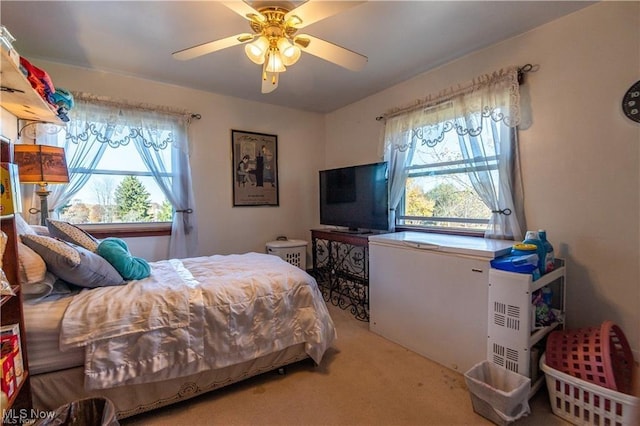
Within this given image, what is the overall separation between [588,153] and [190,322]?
2.69 meters

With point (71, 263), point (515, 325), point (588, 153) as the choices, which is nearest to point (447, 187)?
point (588, 153)

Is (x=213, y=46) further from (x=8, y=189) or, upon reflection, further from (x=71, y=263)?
(x=71, y=263)

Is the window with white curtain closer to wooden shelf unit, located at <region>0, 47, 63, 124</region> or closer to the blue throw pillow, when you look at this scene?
the blue throw pillow

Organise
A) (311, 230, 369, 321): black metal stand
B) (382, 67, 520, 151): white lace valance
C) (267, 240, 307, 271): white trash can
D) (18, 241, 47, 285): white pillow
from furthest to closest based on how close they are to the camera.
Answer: (267, 240, 307, 271): white trash can < (311, 230, 369, 321): black metal stand < (382, 67, 520, 151): white lace valance < (18, 241, 47, 285): white pillow

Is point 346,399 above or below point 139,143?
below

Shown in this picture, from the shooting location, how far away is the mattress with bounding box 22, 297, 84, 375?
1.34 m

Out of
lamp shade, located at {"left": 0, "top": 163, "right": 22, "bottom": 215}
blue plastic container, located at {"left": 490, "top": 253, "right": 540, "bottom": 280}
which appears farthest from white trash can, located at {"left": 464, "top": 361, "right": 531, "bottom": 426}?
lamp shade, located at {"left": 0, "top": 163, "right": 22, "bottom": 215}

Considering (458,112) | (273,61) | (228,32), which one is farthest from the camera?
(458,112)

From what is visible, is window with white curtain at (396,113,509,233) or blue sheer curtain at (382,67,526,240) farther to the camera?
window with white curtain at (396,113,509,233)

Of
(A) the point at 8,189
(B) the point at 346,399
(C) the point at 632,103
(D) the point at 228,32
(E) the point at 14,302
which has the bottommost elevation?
(B) the point at 346,399

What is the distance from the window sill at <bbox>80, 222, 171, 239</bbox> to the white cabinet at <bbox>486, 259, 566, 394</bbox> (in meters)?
3.04

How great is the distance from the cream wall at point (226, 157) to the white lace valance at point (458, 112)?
1325 millimetres

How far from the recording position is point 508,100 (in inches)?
87.8

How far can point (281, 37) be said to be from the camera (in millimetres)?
1648
